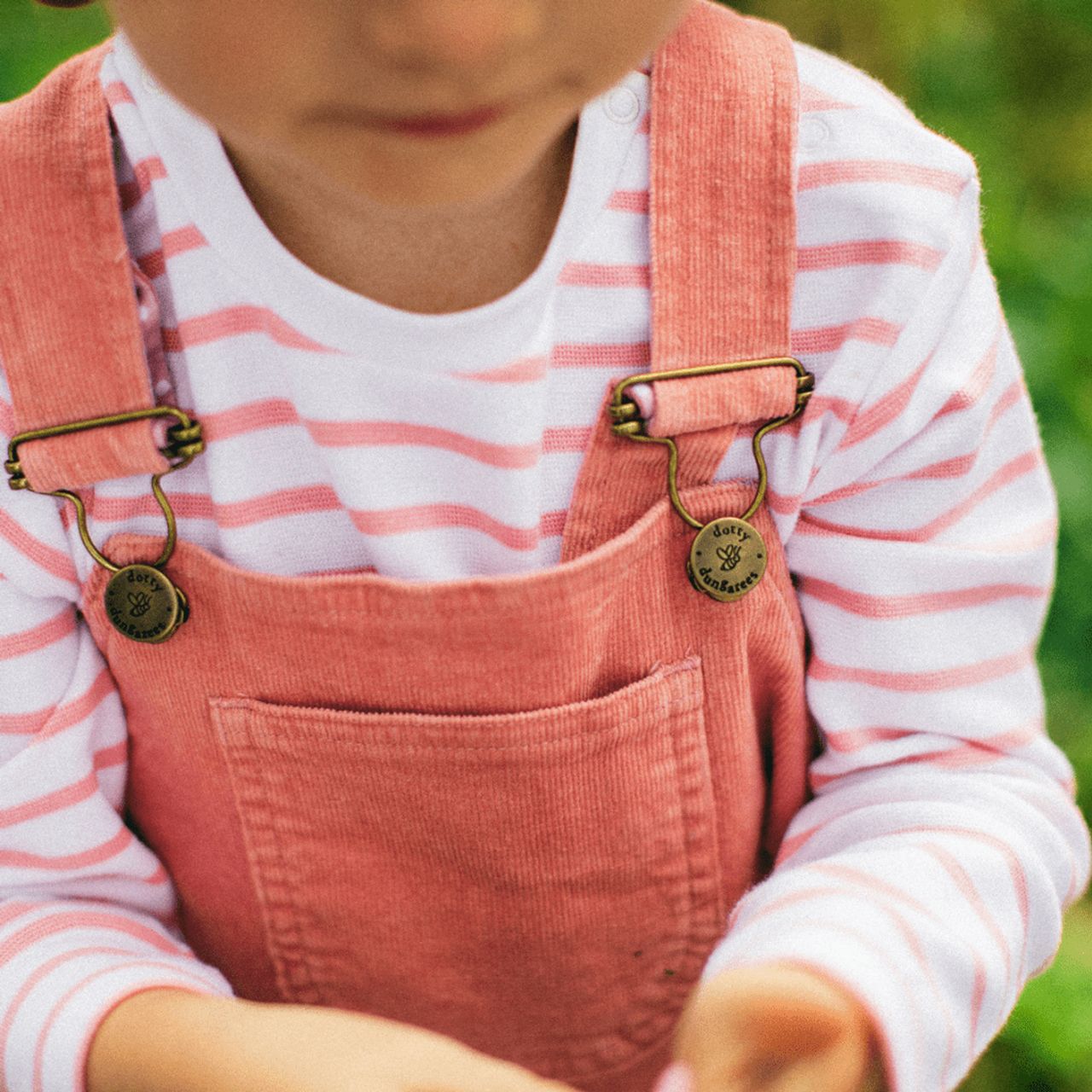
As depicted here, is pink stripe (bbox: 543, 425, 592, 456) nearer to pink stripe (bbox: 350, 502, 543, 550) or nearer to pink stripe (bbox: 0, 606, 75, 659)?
pink stripe (bbox: 350, 502, 543, 550)

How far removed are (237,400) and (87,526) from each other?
0.07m

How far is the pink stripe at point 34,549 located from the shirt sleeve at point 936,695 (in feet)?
0.91

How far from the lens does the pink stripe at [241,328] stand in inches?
17.8

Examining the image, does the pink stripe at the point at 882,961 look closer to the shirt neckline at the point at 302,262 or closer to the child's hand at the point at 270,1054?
the child's hand at the point at 270,1054

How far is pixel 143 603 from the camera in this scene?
0.48 metres

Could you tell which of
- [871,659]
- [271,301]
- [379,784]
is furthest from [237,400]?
[871,659]

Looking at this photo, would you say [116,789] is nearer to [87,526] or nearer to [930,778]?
[87,526]

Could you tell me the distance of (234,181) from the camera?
440 millimetres

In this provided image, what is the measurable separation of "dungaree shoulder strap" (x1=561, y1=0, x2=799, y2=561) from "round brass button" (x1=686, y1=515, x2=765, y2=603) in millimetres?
44

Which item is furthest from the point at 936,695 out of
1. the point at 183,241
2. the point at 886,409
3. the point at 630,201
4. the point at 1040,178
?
the point at 1040,178

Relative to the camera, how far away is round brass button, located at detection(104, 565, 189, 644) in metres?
0.48

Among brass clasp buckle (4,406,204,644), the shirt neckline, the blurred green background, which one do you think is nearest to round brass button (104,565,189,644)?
brass clasp buckle (4,406,204,644)

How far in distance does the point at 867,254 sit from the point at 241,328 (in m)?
0.22

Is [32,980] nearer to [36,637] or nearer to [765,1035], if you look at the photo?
[36,637]
